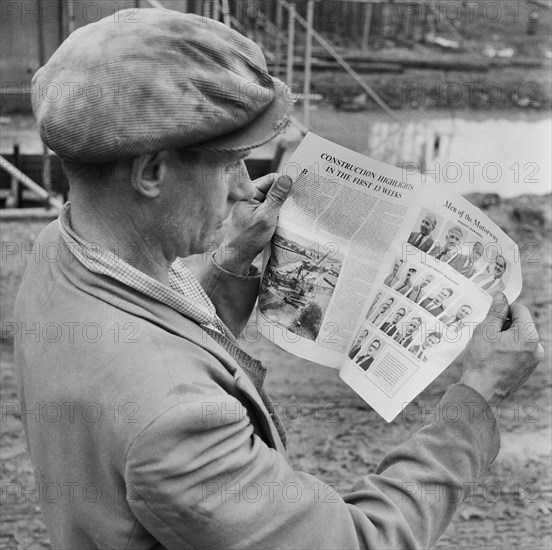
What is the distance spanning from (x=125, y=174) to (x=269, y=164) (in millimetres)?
5576

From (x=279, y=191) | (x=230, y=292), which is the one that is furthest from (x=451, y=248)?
(x=230, y=292)

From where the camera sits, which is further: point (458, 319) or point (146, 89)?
point (458, 319)

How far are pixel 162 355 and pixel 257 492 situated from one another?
26 centimetres

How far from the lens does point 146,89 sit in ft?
4.56

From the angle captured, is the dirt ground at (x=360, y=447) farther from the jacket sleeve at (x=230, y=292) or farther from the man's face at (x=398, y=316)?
the man's face at (x=398, y=316)

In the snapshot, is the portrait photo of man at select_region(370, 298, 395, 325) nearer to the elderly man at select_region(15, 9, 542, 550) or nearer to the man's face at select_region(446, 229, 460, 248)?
the man's face at select_region(446, 229, 460, 248)

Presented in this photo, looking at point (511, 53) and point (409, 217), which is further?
point (511, 53)

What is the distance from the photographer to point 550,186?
8906 millimetres

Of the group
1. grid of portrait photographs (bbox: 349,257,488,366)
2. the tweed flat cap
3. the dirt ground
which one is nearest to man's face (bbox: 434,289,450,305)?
grid of portrait photographs (bbox: 349,257,488,366)

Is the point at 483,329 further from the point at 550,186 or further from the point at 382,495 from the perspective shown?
the point at 550,186

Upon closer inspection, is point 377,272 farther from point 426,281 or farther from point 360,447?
point 360,447

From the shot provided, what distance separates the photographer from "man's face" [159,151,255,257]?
4.91 feet

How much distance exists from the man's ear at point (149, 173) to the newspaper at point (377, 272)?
595 millimetres

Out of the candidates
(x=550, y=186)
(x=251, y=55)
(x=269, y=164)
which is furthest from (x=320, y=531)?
(x=550, y=186)
